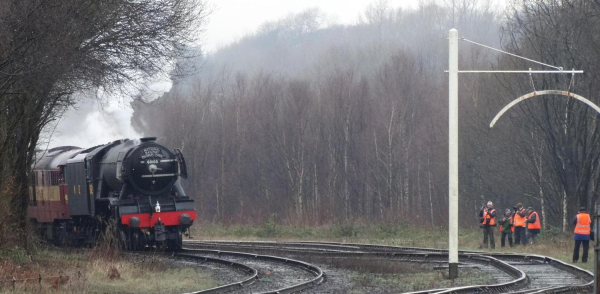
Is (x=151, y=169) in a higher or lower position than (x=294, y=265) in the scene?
higher

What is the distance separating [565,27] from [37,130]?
18719 millimetres

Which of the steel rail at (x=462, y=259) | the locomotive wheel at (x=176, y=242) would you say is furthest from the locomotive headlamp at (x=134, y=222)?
the steel rail at (x=462, y=259)

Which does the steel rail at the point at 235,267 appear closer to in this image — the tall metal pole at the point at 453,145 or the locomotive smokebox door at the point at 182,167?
the locomotive smokebox door at the point at 182,167

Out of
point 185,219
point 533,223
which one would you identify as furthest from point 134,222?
point 533,223

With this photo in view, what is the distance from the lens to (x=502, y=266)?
59.1 feet

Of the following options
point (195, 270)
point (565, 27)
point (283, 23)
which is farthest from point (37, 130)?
point (283, 23)

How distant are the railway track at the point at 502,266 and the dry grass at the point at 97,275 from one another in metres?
5.18

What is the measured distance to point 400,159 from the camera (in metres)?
55.5

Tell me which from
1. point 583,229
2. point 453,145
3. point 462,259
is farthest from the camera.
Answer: point 462,259

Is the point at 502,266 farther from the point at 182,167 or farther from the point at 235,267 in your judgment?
the point at 182,167

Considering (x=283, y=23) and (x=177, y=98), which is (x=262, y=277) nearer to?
(x=177, y=98)

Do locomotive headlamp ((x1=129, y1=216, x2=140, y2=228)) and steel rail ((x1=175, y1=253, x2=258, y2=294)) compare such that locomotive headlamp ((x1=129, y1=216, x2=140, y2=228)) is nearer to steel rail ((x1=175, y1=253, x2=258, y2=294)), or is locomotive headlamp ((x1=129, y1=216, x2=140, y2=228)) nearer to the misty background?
steel rail ((x1=175, y1=253, x2=258, y2=294))

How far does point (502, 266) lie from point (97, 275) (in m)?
8.94

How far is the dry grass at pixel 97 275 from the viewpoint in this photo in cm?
1405
